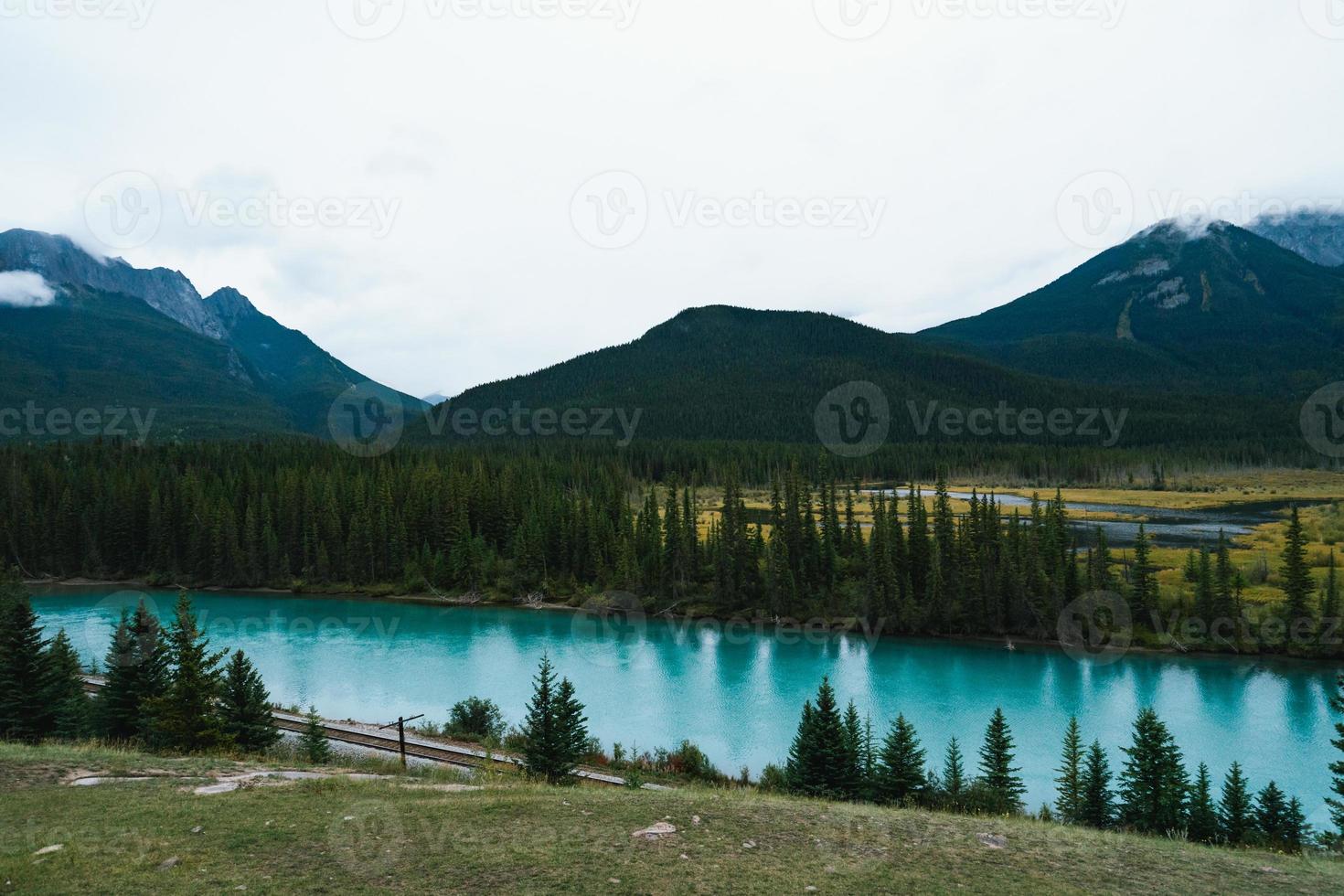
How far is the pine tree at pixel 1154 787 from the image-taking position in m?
22.2

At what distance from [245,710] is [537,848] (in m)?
17.0

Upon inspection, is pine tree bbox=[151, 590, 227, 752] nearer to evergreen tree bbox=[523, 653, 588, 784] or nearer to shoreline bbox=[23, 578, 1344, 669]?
evergreen tree bbox=[523, 653, 588, 784]

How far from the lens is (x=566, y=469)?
4284 inches

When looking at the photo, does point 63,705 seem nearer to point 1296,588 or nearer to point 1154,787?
point 1154,787

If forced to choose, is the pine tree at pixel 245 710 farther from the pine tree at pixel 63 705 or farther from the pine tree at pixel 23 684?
the pine tree at pixel 23 684

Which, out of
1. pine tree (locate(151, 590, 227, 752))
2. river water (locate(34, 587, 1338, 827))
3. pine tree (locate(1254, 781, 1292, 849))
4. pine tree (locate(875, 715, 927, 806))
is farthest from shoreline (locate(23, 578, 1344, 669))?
pine tree (locate(151, 590, 227, 752))

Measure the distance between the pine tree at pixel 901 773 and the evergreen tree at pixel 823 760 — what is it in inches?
46.9

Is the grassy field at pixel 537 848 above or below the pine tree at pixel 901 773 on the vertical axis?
above

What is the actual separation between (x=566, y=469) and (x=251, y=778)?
93620mm

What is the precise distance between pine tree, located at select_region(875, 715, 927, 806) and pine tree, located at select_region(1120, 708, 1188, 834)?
573 centimetres

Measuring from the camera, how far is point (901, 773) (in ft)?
77.5

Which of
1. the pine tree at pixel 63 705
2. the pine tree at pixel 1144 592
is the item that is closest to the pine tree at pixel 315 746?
the pine tree at pixel 63 705

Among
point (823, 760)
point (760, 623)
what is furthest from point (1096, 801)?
point (760, 623)

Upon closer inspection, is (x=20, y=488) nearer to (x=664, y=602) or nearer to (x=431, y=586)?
(x=431, y=586)
